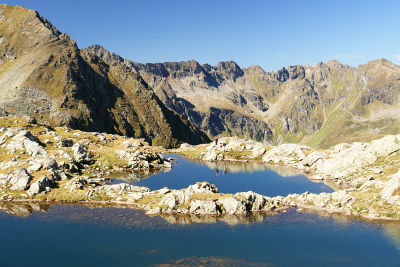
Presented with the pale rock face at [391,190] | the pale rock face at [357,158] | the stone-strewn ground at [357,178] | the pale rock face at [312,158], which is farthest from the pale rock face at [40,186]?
the pale rock face at [312,158]

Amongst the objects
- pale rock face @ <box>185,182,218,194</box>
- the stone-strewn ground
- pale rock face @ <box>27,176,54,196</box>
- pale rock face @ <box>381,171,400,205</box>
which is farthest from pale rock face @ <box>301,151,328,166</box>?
pale rock face @ <box>27,176,54,196</box>

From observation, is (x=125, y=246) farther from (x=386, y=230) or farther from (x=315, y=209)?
(x=386, y=230)

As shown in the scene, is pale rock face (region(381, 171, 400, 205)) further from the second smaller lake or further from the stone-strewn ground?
the second smaller lake

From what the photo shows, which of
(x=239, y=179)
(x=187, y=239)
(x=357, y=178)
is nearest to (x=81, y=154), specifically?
(x=239, y=179)

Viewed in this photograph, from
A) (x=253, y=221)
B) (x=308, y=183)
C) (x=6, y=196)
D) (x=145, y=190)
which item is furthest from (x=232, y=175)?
(x=6, y=196)

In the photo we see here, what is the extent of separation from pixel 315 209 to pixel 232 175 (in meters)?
67.9

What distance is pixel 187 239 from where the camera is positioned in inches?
3022

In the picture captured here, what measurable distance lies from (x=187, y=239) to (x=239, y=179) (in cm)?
8118

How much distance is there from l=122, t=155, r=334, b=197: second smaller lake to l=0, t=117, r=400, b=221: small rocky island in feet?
35.7

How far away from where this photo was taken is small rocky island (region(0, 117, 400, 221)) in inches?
3816

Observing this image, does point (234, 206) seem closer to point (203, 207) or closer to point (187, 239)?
point (203, 207)

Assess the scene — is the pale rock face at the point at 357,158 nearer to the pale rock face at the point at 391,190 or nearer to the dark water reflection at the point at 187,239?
the pale rock face at the point at 391,190

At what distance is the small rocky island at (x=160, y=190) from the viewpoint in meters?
96.9

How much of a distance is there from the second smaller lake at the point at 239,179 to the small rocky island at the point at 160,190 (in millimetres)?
10867
